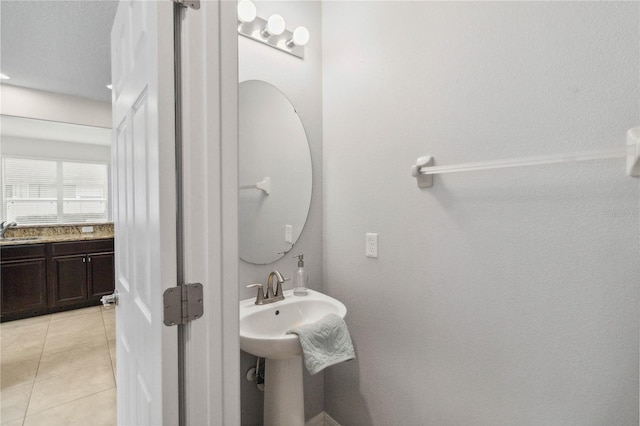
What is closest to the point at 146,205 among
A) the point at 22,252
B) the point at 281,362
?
the point at 281,362

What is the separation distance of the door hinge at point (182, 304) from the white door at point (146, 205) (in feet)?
0.05

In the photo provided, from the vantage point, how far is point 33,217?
5102 millimetres

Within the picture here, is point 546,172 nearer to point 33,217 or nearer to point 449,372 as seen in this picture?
point 449,372

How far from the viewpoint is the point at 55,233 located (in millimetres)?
4355

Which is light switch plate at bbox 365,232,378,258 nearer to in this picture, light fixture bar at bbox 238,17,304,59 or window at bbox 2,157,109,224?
light fixture bar at bbox 238,17,304,59

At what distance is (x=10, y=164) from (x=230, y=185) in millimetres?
6186

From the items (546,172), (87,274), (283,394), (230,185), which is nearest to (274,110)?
(230,185)

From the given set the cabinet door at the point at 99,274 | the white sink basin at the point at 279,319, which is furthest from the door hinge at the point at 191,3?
the cabinet door at the point at 99,274

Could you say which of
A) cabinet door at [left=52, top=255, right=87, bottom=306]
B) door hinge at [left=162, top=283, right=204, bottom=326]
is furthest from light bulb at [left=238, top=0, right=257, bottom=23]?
cabinet door at [left=52, top=255, right=87, bottom=306]

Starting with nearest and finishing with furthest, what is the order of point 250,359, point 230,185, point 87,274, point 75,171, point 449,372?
point 230,185, point 449,372, point 250,359, point 87,274, point 75,171

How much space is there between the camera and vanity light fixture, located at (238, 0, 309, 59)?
139cm

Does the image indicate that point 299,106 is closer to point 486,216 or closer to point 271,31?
point 271,31

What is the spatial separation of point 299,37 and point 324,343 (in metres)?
1.43

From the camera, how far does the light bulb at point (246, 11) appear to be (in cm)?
138
